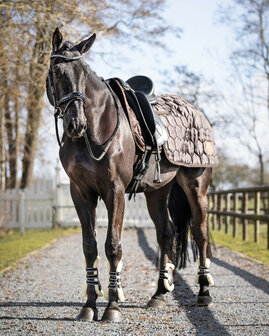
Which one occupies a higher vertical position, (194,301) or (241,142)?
(241,142)

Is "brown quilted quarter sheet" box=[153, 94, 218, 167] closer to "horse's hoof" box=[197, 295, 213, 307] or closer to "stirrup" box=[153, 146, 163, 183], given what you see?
"stirrup" box=[153, 146, 163, 183]

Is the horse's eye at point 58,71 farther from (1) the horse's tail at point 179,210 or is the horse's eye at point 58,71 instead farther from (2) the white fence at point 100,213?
(2) the white fence at point 100,213

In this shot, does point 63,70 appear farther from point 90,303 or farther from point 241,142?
point 241,142

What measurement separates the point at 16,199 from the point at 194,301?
988 centimetres

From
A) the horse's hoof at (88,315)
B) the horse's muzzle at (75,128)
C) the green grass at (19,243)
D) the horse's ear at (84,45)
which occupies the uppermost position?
the horse's ear at (84,45)

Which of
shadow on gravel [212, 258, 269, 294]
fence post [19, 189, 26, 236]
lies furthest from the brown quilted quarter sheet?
fence post [19, 189, 26, 236]

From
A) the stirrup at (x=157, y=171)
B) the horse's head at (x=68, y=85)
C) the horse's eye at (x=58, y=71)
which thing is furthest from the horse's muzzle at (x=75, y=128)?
the stirrup at (x=157, y=171)

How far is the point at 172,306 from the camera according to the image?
4609 millimetres

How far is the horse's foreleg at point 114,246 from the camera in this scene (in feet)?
12.8

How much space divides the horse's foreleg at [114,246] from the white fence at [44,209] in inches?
378

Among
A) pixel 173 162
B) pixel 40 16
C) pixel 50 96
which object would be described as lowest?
pixel 173 162

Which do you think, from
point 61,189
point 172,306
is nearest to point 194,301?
point 172,306

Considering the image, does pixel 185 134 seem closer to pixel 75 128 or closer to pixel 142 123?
pixel 142 123

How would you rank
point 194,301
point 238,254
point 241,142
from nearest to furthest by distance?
point 194,301
point 238,254
point 241,142
